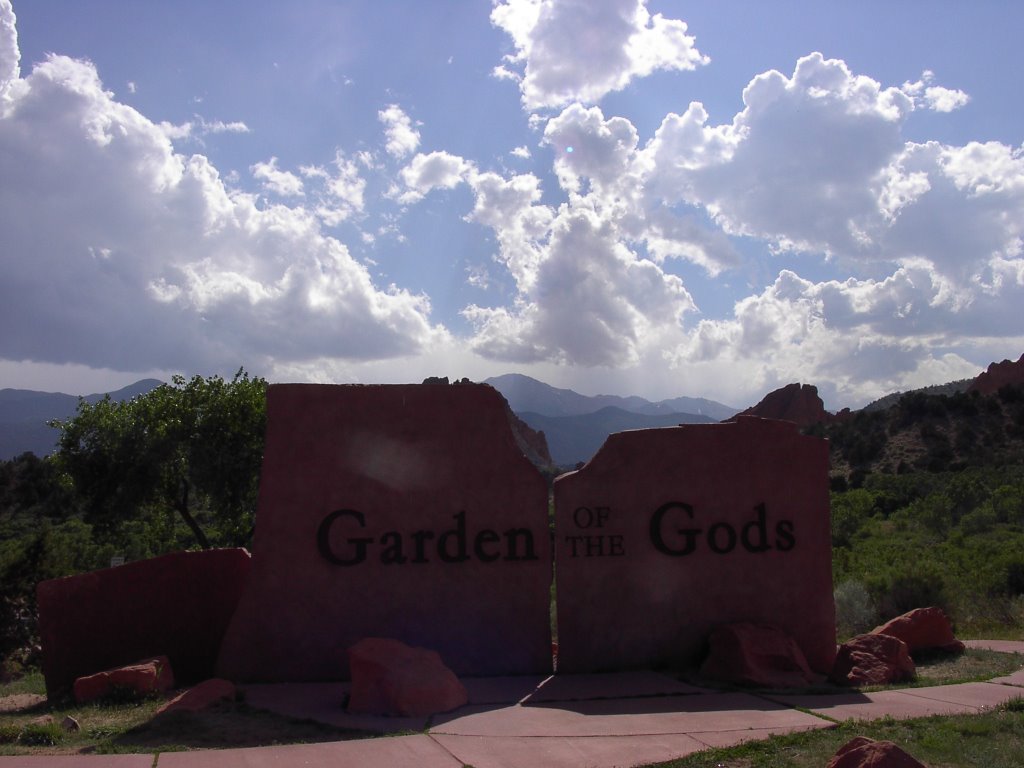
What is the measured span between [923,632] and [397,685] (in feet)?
21.9

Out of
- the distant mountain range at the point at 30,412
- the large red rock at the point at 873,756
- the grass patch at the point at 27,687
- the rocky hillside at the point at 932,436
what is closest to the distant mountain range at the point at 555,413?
the distant mountain range at the point at 30,412

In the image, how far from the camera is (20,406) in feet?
590

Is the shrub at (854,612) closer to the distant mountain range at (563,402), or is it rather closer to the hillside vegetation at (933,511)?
the hillside vegetation at (933,511)

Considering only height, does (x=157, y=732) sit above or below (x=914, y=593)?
below

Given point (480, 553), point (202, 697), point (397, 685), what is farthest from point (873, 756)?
point (202, 697)

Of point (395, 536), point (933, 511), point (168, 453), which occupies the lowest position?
point (933, 511)

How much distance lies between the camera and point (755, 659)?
31.8 feet

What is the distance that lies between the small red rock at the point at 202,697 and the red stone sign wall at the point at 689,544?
356 centimetres

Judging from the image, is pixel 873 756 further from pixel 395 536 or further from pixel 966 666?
pixel 966 666

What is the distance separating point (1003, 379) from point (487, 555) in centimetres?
6780

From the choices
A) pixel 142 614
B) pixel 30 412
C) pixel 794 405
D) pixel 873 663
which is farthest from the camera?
pixel 30 412

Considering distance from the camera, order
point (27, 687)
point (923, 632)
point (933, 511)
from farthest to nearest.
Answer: point (933, 511) < point (27, 687) < point (923, 632)

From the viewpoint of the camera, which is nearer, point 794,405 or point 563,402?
point 794,405

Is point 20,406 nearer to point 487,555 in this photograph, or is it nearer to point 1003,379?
point 1003,379
